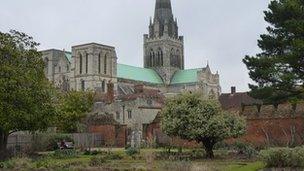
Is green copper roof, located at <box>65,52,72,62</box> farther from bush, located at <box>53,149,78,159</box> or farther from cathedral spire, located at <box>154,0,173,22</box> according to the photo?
bush, located at <box>53,149,78,159</box>

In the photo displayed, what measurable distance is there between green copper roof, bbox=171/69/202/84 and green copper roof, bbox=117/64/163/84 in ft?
15.7

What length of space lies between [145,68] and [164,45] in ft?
29.1

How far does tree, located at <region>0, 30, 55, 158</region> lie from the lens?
120 feet

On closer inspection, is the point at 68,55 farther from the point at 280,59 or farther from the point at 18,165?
the point at 18,165

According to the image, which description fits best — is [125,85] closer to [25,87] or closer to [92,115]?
[92,115]

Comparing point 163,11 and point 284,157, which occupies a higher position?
point 163,11

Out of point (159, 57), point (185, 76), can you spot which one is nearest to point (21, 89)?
point (185, 76)

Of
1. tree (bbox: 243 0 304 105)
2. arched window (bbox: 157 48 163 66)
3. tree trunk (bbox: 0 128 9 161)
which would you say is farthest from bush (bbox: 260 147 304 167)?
arched window (bbox: 157 48 163 66)

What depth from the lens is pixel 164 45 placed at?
505 ft

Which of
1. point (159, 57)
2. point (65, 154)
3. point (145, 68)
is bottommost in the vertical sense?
point (65, 154)

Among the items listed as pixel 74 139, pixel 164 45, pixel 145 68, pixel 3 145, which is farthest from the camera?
pixel 164 45

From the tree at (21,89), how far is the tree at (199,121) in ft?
29.5

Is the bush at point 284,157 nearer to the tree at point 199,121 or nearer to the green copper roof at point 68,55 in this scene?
the tree at point 199,121

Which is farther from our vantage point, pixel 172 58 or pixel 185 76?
pixel 172 58
